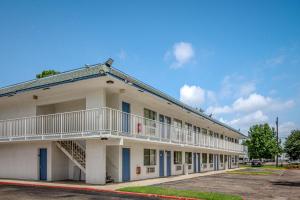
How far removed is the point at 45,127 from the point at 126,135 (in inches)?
231

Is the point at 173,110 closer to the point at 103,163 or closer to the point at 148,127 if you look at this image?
the point at 148,127

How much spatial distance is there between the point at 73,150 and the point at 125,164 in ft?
10.9

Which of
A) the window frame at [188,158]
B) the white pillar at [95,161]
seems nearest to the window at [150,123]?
the white pillar at [95,161]

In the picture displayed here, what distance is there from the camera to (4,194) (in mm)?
14938

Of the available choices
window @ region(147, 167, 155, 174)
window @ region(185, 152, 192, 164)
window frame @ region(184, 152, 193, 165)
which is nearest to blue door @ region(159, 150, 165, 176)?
window @ region(147, 167, 155, 174)

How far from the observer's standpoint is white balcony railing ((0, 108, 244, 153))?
18355mm

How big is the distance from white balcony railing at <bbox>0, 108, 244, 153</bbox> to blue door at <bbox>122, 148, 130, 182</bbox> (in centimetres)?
129

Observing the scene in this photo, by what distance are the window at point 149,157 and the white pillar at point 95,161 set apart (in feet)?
18.3

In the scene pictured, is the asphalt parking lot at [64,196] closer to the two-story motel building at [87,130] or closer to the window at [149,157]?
the two-story motel building at [87,130]

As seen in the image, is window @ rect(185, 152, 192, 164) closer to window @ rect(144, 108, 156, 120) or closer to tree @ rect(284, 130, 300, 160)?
window @ rect(144, 108, 156, 120)

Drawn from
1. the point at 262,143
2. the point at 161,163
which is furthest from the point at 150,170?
the point at 262,143

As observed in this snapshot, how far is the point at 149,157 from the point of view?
80.8 feet

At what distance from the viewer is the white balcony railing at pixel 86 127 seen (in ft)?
60.2

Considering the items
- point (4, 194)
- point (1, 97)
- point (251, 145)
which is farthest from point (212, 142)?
point (251, 145)
